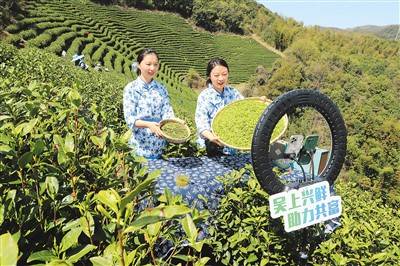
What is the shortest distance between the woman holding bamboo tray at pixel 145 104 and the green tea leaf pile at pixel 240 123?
51 cm

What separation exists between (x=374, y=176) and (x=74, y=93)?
2741 centimetres

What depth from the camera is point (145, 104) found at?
293cm

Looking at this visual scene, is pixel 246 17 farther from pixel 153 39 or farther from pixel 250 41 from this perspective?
pixel 153 39

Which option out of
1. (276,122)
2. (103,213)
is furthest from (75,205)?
(276,122)

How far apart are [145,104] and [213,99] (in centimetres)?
53

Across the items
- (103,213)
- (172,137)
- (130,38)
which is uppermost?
(103,213)

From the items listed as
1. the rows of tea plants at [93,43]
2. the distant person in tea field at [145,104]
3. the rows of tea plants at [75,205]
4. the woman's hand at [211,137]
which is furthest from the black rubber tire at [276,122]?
the rows of tea plants at [93,43]

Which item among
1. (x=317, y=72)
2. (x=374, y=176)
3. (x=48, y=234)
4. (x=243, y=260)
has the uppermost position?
(x=48, y=234)

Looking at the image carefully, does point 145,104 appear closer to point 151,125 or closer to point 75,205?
point 151,125

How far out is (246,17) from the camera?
6406 centimetres

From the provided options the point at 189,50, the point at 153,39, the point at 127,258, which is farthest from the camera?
the point at 189,50

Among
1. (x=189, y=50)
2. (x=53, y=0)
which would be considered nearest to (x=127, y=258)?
(x=53, y=0)

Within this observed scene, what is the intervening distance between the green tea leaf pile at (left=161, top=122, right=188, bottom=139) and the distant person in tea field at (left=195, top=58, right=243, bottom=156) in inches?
4.4

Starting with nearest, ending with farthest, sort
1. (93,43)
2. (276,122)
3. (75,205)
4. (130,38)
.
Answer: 1. (75,205)
2. (276,122)
3. (93,43)
4. (130,38)
